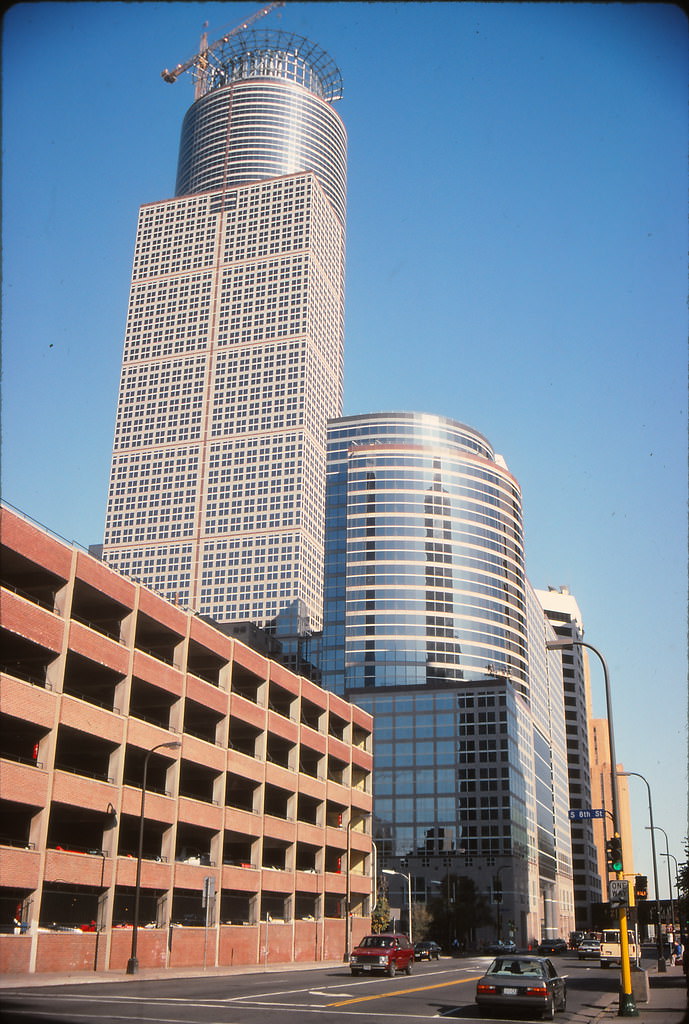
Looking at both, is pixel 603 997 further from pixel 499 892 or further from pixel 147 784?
pixel 499 892

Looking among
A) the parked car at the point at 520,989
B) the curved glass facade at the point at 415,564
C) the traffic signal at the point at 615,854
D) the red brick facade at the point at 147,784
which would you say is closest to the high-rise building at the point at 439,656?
the curved glass facade at the point at 415,564

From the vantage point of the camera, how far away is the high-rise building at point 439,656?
510 feet

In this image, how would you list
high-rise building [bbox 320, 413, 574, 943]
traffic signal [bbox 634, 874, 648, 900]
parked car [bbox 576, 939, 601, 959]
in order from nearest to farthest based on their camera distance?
traffic signal [bbox 634, 874, 648, 900]
parked car [bbox 576, 939, 601, 959]
high-rise building [bbox 320, 413, 574, 943]

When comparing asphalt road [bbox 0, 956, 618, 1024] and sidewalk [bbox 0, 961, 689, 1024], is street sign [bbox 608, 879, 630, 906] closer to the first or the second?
sidewalk [bbox 0, 961, 689, 1024]

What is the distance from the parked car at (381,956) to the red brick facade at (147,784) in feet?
23.3

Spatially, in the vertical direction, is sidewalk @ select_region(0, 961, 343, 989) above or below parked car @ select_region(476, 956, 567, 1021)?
below

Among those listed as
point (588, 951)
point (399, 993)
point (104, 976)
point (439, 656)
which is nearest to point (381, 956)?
point (399, 993)

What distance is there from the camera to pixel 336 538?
188 meters

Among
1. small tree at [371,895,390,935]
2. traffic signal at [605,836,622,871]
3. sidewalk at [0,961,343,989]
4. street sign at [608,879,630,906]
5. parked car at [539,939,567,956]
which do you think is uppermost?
traffic signal at [605,836,622,871]

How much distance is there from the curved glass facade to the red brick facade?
101m

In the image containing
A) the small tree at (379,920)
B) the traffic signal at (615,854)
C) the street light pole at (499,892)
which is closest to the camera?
the traffic signal at (615,854)

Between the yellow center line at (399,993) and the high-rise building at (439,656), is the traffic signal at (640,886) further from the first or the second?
the high-rise building at (439,656)

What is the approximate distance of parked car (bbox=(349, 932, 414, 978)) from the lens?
136ft

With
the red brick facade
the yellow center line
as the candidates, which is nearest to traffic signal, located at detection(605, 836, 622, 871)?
the yellow center line
